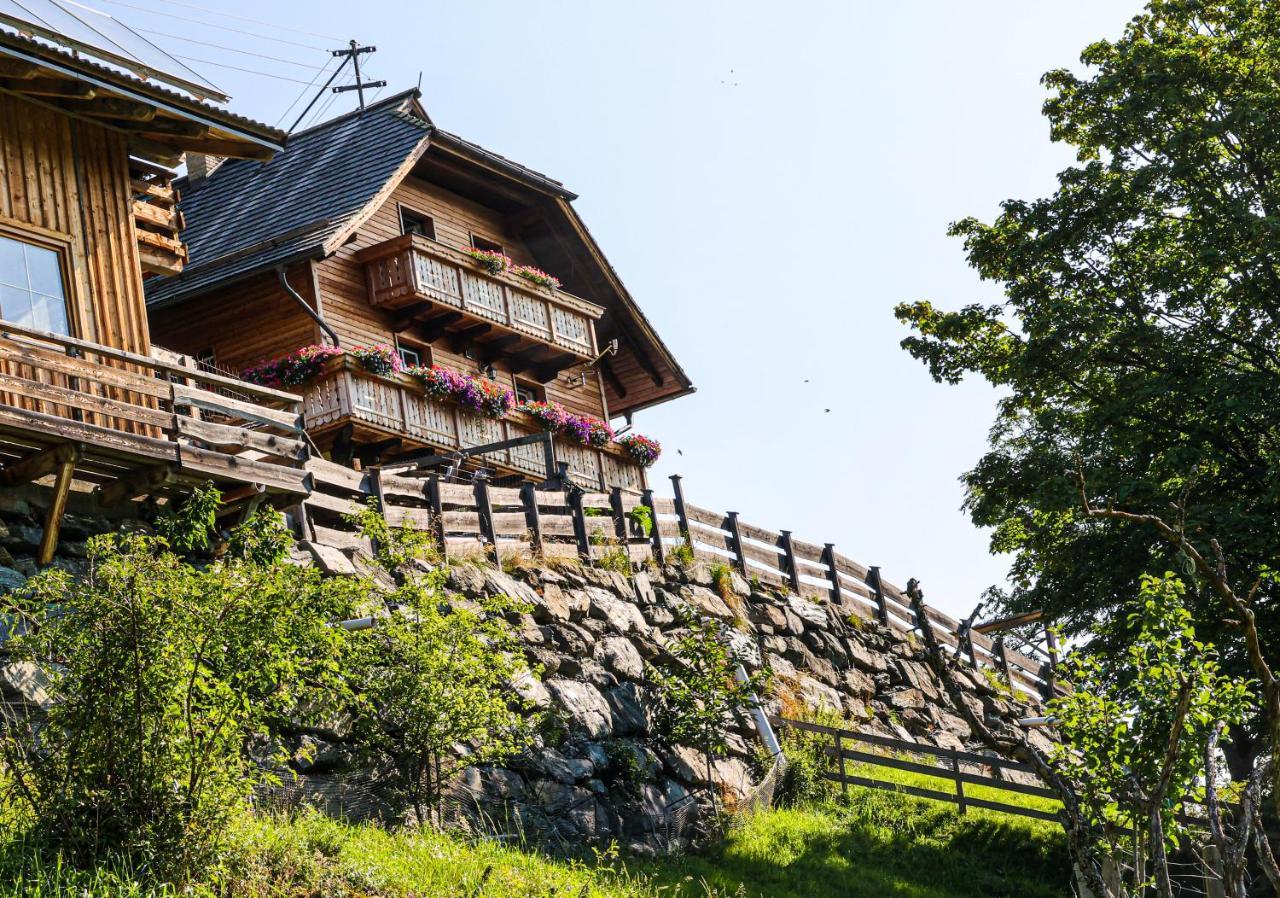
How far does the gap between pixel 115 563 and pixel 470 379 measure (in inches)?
636

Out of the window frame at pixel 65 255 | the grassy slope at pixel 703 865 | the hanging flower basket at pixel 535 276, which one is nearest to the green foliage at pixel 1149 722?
the grassy slope at pixel 703 865

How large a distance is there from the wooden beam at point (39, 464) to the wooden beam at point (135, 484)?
2.31 ft

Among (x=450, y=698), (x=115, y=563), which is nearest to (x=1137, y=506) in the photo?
(x=450, y=698)

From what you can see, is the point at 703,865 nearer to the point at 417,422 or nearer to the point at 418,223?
the point at 417,422

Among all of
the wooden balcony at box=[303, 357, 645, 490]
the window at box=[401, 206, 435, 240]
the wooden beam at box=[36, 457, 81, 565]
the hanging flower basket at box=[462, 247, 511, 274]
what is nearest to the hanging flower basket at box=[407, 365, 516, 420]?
the wooden balcony at box=[303, 357, 645, 490]

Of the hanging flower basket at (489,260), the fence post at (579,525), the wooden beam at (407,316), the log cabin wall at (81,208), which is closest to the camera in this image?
the log cabin wall at (81,208)

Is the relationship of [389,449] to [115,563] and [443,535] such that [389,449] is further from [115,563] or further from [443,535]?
[115,563]

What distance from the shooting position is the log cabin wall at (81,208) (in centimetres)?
1587

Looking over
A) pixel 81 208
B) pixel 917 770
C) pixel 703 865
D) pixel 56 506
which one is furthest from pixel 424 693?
pixel 917 770

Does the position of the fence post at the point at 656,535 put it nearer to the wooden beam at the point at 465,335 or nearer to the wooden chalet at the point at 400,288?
the wooden chalet at the point at 400,288

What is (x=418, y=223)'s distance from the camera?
95.6ft

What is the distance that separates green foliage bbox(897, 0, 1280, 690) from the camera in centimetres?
1984

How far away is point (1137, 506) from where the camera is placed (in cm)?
2000

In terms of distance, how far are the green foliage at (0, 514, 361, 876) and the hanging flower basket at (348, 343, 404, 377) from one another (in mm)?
13649
